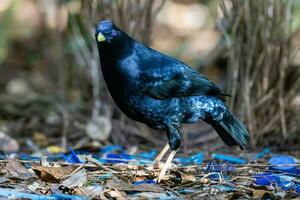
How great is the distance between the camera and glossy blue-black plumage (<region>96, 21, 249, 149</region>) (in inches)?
173

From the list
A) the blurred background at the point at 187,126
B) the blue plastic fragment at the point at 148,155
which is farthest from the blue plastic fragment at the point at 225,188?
the blurred background at the point at 187,126

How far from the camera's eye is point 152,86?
4.50 meters

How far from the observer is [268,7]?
5.46 meters

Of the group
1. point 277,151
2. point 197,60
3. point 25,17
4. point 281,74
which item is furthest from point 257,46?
point 25,17

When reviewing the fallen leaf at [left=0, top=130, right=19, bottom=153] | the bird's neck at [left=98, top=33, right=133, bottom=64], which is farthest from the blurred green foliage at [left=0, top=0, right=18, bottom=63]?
the bird's neck at [left=98, top=33, right=133, bottom=64]

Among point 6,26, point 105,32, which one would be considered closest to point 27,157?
point 105,32

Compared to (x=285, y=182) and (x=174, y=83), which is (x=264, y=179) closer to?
(x=285, y=182)

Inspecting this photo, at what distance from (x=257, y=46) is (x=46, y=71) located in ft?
14.8

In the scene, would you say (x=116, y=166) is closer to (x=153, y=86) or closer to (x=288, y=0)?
(x=153, y=86)

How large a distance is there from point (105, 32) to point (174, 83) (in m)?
0.64

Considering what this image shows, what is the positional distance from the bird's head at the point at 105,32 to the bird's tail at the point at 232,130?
1098 millimetres

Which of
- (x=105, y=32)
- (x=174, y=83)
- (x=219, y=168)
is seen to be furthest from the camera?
(x=174, y=83)

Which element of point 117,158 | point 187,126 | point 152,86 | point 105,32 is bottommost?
point 187,126

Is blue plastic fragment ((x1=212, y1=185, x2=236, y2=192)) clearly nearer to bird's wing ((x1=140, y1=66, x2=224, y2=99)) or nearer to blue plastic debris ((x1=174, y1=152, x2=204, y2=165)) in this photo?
bird's wing ((x1=140, y1=66, x2=224, y2=99))
